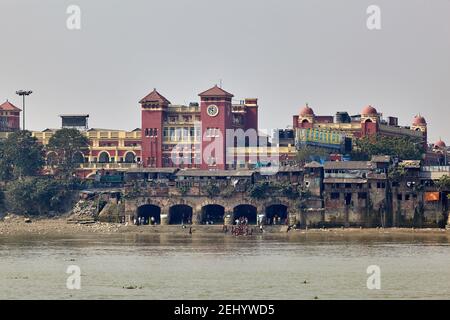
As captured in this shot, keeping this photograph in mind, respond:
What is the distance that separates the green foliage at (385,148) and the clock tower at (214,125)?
14724 mm

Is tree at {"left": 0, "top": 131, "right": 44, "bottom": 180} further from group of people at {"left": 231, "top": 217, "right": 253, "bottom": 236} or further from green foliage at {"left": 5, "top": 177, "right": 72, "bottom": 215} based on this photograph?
group of people at {"left": 231, "top": 217, "right": 253, "bottom": 236}

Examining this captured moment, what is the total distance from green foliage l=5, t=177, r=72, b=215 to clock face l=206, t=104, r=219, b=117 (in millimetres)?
17715

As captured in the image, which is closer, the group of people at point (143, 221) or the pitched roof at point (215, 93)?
the group of people at point (143, 221)

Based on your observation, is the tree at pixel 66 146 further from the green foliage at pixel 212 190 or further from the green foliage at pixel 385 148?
the green foliage at pixel 385 148

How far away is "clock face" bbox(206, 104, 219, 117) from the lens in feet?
468

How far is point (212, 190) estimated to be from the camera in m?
129

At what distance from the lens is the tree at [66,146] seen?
14500cm

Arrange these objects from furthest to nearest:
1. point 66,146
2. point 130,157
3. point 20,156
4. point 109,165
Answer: point 130,157
point 109,165
point 66,146
point 20,156

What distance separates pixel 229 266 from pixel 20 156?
62.8 metres

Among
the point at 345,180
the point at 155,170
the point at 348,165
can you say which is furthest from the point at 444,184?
the point at 155,170

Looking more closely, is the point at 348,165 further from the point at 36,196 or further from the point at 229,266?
the point at 229,266

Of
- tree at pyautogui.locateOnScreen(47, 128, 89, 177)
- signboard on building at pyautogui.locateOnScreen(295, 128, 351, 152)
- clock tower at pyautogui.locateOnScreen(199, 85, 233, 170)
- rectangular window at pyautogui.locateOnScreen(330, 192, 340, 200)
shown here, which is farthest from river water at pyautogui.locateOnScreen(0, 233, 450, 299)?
tree at pyautogui.locateOnScreen(47, 128, 89, 177)

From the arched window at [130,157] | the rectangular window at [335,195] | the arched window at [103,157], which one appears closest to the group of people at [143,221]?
Result: the rectangular window at [335,195]
